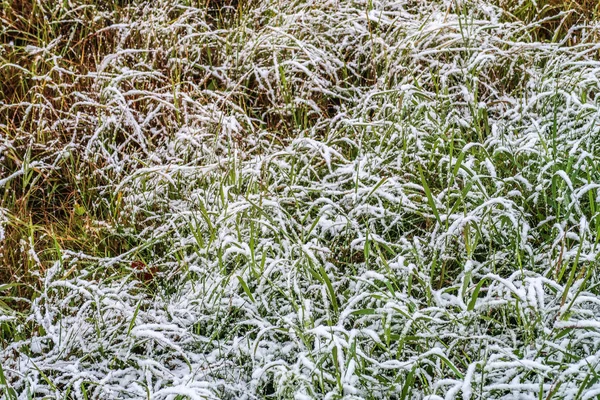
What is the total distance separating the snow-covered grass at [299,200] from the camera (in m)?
1.90

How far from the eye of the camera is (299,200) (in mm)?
2424

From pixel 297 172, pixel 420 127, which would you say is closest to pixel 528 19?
pixel 420 127

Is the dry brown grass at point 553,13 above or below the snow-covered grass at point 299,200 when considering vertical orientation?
above

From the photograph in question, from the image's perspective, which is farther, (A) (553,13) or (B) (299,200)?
(A) (553,13)

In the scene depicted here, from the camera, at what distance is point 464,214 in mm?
2145

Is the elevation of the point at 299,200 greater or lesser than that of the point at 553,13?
lesser

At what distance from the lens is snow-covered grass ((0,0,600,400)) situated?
190 cm

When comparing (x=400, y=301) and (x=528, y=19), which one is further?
(x=528, y=19)

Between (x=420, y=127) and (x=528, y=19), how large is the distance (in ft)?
3.33

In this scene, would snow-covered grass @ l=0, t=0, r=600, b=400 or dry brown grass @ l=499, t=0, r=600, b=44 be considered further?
dry brown grass @ l=499, t=0, r=600, b=44

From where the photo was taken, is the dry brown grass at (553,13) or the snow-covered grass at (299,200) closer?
the snow-covered grass at (299,200)

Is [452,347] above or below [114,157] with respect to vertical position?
above

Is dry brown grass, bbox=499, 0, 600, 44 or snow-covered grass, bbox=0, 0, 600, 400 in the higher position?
dry brown grass, bbox=499, 0, 600, 44

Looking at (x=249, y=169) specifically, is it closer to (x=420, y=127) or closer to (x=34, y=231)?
(x=420, y=127)
